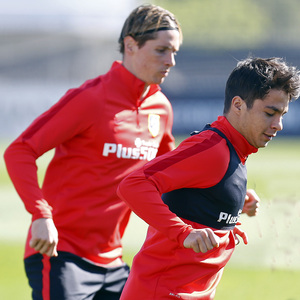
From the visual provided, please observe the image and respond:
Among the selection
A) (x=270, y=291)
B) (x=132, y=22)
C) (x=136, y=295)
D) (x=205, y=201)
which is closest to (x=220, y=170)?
(x=205, y=201)

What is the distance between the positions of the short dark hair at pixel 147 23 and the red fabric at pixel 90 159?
33 centimetres

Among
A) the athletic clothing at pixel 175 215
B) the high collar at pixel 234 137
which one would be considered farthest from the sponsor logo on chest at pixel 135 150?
the high collar at pixel 234 137

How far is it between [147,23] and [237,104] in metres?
1.27

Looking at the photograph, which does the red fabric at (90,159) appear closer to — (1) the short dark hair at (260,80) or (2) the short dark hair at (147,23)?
(2) the short dark hair at (147,23)

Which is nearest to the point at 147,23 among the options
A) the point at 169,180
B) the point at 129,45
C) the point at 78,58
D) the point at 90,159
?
the point at 129,45

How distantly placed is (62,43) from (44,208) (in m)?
17.1

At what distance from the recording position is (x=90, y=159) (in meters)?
3.71

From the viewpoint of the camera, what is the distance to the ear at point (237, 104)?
9.30 feet

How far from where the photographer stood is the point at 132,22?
13.3ft

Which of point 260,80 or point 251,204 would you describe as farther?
point 251,204

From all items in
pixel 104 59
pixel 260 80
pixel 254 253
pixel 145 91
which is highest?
pixel 260 80

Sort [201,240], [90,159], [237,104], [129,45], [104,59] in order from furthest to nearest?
[104,59], [129,45], [90,159], [237,104], [201,240]

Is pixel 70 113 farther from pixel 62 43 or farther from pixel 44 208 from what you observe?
pixel 62 43

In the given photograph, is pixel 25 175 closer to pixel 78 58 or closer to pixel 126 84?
pixel 126 84
